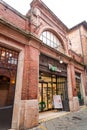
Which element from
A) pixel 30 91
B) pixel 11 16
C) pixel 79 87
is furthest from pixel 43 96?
pixel 11 16

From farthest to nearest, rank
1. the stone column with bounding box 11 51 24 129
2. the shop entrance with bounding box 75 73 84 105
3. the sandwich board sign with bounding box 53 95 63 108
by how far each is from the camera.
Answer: the shop entrance with bounding box 75 73 84 105
the sandwich board sign with bounding box 53 95 63 108
the stone column with bounding box 11 51 24 129

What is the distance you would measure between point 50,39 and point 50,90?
452cm

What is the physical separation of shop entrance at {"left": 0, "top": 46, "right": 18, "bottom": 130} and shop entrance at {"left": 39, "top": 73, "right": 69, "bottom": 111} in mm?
4123

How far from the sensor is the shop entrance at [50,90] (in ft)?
30.8

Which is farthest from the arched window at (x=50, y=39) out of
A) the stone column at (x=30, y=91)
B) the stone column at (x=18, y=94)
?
the stone column at (x=18, y=94)

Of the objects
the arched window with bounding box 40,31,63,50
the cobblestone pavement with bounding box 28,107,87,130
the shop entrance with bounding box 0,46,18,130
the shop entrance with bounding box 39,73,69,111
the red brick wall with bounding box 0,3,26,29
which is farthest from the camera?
the shop entrance with bounding box 39,73,69,111

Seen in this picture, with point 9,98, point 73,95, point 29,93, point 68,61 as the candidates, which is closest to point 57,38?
point 68,61

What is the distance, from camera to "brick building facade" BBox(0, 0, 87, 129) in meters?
5.31

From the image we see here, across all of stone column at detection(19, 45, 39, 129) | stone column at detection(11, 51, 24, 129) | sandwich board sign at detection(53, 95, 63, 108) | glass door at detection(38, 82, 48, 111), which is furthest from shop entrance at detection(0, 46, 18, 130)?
sandwich board sign at detection(53, 95, 63, 108)

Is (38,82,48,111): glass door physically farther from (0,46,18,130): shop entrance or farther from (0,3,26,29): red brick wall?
(0,3,26,29): red brick wall

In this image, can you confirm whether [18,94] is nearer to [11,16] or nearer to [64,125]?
[64,125]

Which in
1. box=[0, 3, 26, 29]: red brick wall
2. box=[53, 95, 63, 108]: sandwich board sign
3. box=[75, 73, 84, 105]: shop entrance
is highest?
box=[0, 3, 26, 29]: red brick wall

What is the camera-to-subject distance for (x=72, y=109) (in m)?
9.38

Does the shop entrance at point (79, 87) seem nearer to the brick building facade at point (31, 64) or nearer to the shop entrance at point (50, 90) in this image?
the brick building facade at point (31, 64)
